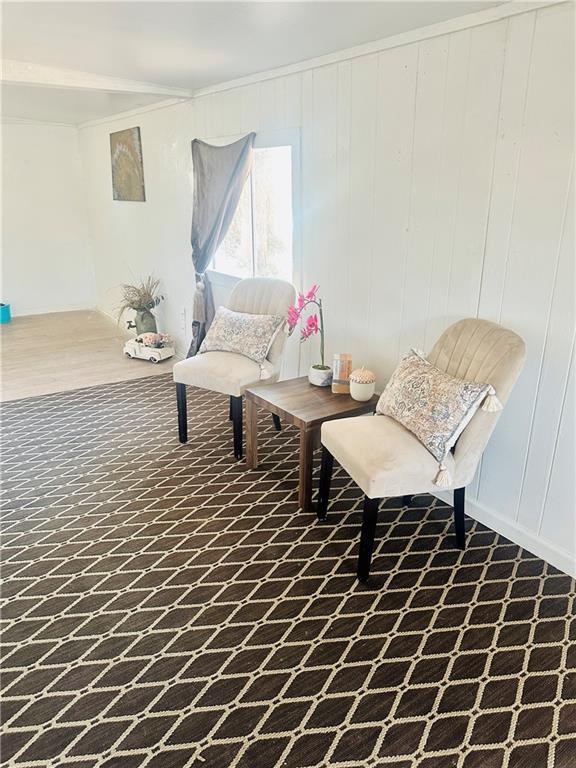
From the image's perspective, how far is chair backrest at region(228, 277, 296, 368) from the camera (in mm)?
3270

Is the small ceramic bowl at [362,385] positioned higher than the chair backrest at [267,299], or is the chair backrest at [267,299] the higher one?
the chair backrest at [267,299]

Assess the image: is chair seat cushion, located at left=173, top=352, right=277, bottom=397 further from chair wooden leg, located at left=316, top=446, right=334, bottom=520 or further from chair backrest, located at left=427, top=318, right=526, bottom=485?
chair backrest, located at left=427, top=318, right=526, bottom=485

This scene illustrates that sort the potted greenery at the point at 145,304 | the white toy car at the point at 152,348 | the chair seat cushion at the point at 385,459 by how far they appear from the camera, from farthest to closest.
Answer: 1. the potted greenery at the point at 145,304
2. the white toy car at the point at 152,348
3. the chair seat cushion at the point at 385,459

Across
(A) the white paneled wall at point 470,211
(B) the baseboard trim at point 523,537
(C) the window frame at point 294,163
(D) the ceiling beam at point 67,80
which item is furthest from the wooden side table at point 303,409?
(D) the ceiling beam at point 67,80

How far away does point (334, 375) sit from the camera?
290cm

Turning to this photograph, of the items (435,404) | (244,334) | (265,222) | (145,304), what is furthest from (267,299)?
(145,304)

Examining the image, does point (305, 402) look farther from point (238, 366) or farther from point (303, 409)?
point (238, 366)

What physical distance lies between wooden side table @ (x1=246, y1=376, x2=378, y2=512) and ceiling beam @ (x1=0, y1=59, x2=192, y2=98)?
235cm

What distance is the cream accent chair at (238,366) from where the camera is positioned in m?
3.09

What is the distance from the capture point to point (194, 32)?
2543mm

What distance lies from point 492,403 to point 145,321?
398 centimetres

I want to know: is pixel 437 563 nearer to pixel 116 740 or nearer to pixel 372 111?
pixel 116 740

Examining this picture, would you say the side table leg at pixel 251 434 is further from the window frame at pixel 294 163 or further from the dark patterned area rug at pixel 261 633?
the window frame at pixel 294 163

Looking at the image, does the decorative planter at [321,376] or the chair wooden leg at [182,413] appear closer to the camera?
the decorative planter at [321,376]
